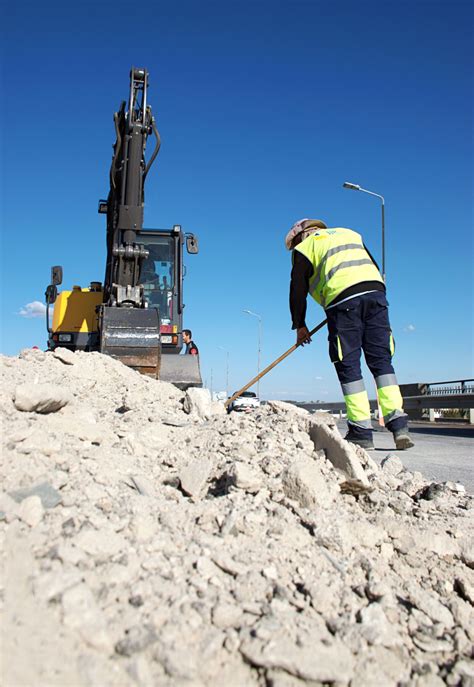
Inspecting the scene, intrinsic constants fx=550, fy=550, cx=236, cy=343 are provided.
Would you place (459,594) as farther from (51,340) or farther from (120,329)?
(51,340)

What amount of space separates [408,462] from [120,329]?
4871 mm

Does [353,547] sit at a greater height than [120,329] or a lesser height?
lesser

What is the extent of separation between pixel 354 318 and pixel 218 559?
2960mm

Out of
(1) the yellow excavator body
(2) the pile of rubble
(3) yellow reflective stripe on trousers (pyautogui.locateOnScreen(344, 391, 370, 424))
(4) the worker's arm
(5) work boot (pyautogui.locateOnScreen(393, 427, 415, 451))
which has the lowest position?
(2) the pile of rubble

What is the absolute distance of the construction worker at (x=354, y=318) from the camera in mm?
4570

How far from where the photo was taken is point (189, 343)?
11.2 m

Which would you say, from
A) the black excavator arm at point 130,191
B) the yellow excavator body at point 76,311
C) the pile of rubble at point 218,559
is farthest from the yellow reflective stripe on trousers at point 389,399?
the yellow excavator body at point 76,311

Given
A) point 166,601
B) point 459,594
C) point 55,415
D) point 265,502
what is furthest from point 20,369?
point 459,594

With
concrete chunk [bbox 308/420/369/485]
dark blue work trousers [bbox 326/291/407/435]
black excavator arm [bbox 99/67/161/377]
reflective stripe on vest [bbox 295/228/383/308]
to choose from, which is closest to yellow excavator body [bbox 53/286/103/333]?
black excavator arm [bbox 99/67/161/377]

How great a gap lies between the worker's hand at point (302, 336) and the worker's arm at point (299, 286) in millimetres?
106

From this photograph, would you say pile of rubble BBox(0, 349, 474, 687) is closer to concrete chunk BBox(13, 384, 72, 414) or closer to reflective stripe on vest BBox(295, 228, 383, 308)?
concrete chunk BBox(13, 384, 72, 414)

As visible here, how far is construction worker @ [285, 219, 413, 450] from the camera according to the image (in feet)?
15.0

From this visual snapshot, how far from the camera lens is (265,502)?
2.57 metres

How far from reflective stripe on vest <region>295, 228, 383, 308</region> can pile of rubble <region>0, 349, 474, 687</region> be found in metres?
1.66
